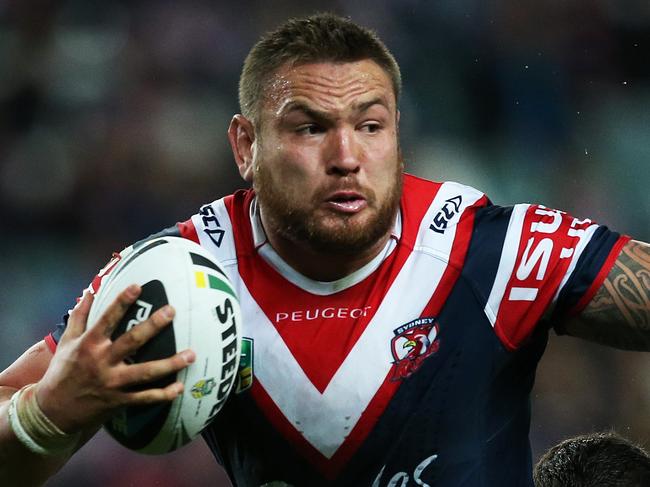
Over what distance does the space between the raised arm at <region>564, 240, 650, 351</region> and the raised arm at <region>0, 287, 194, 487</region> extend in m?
1.21

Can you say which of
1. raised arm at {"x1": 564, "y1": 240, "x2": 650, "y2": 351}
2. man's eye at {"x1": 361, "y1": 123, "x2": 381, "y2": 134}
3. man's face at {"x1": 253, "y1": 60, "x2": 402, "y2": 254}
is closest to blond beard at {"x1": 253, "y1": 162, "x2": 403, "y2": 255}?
man's face at {"x1": 253, "y1": 60, "x2": 402, "y2": 254}

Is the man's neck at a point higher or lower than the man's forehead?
lower

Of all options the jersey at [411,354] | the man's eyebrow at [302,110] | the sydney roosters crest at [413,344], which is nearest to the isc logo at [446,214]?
the jersey at [411,354]

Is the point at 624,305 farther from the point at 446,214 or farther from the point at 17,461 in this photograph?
the point at 17,461

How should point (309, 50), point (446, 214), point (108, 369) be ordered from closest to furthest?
point (108, 369), point (309, 50), point (446, 214)

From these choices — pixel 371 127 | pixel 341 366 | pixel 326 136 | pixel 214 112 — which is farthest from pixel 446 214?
pixel 214 112

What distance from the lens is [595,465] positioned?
10.5 feet

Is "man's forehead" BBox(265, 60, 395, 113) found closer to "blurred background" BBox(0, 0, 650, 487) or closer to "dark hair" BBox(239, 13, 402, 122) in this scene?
"dark hair" BBox(239, 13, 402, 122)

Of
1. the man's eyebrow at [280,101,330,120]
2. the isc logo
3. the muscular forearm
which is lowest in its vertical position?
the muscular forearm

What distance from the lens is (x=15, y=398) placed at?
2.92 m

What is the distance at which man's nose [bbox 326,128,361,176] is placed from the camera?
3.08 m

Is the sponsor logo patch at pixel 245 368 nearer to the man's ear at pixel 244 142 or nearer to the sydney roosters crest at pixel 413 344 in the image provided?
the sydney roosters crest at pixel 413 344

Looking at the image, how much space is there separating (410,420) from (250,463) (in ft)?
1.71

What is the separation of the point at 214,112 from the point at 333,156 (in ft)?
13.3
